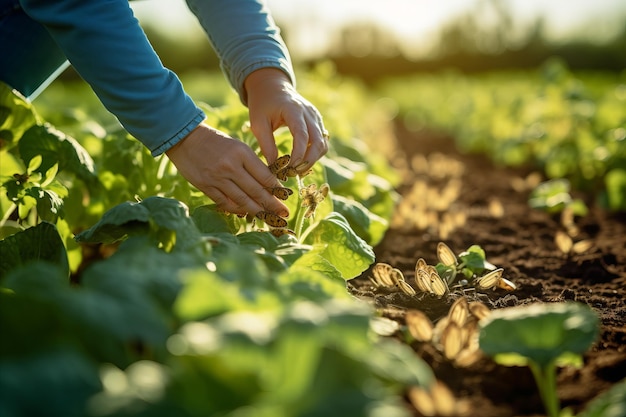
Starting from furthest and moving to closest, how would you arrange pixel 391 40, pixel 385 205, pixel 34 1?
pixel 391 40
pixel 385 205
pixel 34 1

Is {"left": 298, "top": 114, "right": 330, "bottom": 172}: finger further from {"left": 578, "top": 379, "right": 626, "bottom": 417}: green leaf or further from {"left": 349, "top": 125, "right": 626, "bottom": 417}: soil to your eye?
{"left": 578, "top": 379, "right": 626, "bottom": 417}: green leaf

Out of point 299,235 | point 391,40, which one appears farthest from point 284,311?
point 391,40

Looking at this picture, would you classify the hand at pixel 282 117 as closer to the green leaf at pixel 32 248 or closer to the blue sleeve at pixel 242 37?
the blue sleeve at pixel 242 37

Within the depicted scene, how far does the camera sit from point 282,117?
73.4 inches

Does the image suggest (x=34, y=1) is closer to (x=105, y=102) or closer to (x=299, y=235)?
(x=105, y=102)

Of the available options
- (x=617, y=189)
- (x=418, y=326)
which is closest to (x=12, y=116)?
(x=418, y=326)

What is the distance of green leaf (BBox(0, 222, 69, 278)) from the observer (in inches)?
65.6

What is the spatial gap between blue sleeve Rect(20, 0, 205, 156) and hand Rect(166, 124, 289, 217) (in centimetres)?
4

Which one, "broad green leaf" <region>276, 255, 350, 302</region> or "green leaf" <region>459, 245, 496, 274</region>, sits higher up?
"broad green leaf" <region>276, 255, 350, 302</region>

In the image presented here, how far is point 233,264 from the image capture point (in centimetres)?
109

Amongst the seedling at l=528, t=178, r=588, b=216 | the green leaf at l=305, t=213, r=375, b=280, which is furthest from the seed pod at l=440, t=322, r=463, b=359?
the seedling at l=528, t=178, r=588, b=216

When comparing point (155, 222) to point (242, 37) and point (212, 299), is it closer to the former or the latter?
point (212, 299)

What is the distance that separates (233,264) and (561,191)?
2.66 m

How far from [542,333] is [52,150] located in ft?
5.53
